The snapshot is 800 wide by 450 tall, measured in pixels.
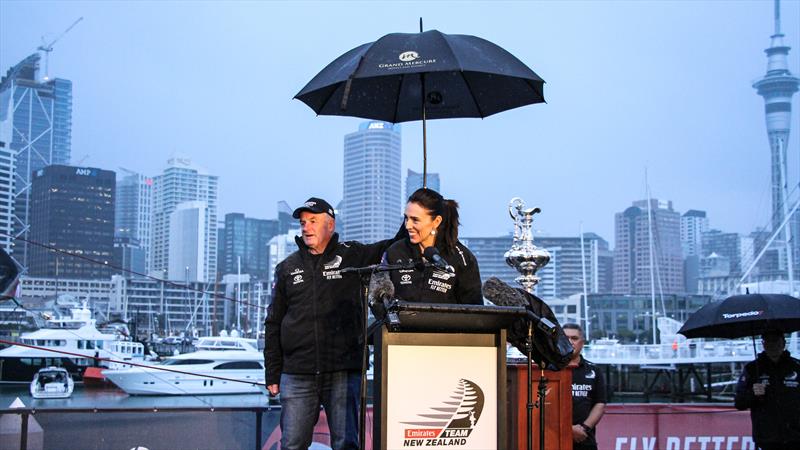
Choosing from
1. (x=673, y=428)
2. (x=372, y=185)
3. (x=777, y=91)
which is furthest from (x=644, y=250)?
(x=673, y=428)

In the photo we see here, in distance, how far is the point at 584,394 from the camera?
20.4 feet

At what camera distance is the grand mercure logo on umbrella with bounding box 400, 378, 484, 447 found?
3.46 m

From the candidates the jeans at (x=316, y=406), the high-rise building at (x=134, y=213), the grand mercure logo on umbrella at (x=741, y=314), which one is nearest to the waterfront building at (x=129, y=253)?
the high-rise building at (x=134, y=213)

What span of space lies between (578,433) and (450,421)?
2688 mm

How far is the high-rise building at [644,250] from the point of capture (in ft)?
308

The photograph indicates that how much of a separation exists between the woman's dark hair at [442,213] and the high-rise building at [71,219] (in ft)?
183

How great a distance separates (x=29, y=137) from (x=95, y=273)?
11844mm

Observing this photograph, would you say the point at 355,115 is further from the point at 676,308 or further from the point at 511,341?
the point at 676,308

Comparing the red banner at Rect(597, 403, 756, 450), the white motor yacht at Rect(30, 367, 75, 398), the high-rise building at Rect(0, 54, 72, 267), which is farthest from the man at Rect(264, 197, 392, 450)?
the high-rise building at Rect(0, 54, 72, 267)

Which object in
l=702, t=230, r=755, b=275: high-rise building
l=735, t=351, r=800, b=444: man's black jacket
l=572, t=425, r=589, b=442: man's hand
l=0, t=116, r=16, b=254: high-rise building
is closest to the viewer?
l=572, t=425, r=589, b=442: man's hand

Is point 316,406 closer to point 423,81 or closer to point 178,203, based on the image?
point 423,81

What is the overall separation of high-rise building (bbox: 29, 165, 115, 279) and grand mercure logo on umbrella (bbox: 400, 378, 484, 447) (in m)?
56.6

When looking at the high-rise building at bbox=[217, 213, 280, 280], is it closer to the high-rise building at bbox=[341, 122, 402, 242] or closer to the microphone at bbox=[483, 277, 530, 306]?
the high-rise building at bbox=[341, 122, 402, 242]

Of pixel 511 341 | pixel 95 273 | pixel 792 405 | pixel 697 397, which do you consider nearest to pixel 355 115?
pixel 511 341
